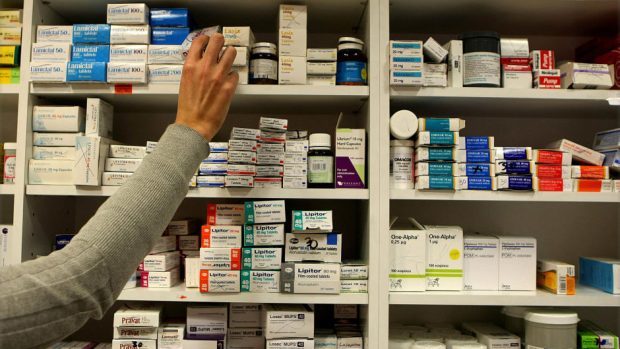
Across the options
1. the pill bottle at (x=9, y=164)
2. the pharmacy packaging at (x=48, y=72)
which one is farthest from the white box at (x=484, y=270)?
the pill bottle at (x=9, y=164)

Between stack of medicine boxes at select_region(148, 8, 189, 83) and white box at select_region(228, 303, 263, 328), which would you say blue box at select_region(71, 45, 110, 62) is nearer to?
stack of medicine boxes at select_region(148, 8, 189, 83)

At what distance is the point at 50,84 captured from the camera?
1468 mm

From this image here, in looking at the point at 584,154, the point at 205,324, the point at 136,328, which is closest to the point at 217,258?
the point at 205,324

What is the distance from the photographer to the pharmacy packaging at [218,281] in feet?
4.60

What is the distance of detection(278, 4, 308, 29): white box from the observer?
150cm

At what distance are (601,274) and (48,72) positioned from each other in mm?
2007

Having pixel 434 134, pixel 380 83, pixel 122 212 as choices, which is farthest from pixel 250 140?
pixel 122 212

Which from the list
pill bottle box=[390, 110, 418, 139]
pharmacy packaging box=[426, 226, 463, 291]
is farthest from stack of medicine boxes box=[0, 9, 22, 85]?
pharmacy packaging box=[426, 226, 463, 291]

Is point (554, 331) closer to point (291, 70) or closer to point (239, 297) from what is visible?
point (239, 297)

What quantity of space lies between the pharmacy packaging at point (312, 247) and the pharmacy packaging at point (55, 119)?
0.82 metres

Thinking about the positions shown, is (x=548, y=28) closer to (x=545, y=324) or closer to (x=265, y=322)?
(x=545, y=324)

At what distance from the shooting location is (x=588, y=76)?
150 cm

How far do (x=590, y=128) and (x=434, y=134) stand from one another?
0.91 meters

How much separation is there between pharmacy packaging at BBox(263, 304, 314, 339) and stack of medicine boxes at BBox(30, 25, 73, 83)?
3.38ft
